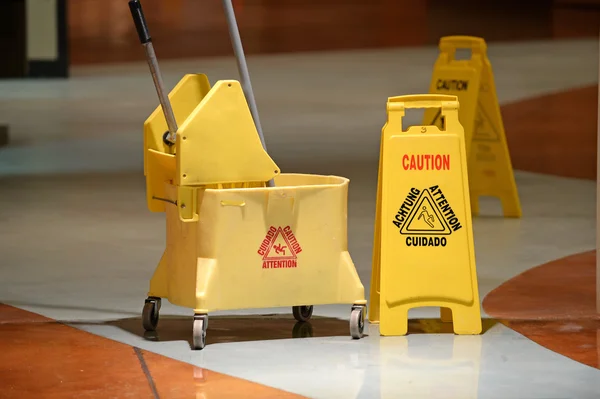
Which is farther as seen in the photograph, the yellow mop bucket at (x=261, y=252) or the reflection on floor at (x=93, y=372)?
the yellow mop bucket at (x=261, y=252)

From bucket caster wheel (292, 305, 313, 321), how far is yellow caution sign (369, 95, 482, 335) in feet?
1.50

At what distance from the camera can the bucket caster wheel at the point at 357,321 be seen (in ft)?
20.5

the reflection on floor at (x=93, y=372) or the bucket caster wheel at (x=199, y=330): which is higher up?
the bucket caster wheel at (x=199, y=330)

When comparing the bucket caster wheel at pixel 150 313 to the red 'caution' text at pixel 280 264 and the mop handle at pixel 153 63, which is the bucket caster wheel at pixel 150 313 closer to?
the red 'caution' text at pixel 280 264

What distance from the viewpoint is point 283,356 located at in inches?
236

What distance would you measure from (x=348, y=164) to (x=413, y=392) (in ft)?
24.5

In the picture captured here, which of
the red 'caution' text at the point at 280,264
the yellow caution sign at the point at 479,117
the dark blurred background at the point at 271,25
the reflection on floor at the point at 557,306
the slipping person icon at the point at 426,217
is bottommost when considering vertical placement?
the reflection on floor at the point at 557,306

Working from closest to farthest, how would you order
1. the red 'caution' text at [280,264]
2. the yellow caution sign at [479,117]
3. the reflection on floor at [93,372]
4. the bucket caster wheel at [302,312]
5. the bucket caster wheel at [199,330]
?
the reflection on floor at [93,372]
the bucket caster wheel at [199,330]
the red 'caution' text at [280,264]
the bucket caster wheel at [302,312]
the yellow caution sign at [479,117]

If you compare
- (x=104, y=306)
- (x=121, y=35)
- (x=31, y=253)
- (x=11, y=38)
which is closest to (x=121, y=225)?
(x=31, y=253)

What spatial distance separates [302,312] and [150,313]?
0.73 metres

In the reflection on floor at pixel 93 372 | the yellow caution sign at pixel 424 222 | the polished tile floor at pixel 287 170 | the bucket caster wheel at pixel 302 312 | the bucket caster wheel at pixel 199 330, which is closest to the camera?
the reflection on floor at pixel 93 372

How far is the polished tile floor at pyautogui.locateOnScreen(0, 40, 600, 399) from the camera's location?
18.9 ft

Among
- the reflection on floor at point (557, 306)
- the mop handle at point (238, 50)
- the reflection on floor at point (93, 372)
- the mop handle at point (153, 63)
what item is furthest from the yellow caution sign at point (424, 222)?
the reflection on floor at point (93, 372)

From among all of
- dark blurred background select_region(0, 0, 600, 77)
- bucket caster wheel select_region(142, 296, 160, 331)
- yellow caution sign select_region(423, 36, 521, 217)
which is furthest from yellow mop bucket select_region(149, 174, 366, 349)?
dark blurred background select_region(0, 0, 600, 77)
